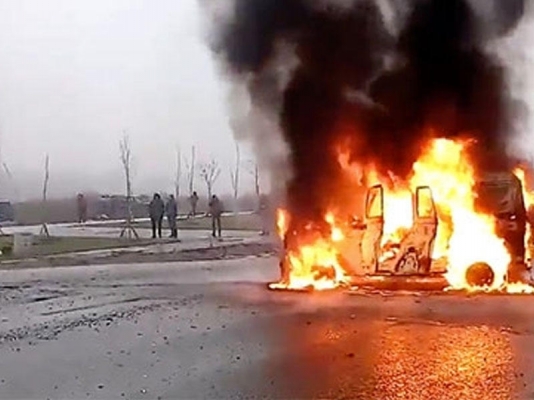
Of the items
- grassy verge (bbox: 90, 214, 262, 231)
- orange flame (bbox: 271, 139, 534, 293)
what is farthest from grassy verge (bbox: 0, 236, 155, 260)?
orange flame (bbox: 271, 139, 534, 293)

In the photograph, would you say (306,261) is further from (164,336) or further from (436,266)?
(164,336)

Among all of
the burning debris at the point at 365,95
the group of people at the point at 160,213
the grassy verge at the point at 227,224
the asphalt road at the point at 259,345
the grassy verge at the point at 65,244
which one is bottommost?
the asphalt road at the point at 259,345

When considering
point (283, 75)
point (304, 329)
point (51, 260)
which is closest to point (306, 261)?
point (283, 75)

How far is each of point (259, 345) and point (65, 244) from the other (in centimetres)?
2293

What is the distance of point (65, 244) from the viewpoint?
3250cm

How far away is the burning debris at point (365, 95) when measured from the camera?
59.9 feet

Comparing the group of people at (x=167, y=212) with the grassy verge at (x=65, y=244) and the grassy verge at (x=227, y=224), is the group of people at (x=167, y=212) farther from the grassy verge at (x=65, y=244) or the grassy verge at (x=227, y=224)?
the grassy verge at (x=227, y=224)

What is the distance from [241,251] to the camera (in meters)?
30.0

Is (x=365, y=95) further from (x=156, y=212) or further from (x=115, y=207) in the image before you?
(x=115, y=207)

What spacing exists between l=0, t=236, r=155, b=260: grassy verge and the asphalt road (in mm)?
11955

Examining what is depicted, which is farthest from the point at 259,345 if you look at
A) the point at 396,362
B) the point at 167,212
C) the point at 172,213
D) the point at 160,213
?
the point at 167,212

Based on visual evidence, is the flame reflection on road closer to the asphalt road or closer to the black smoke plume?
the asphalt road

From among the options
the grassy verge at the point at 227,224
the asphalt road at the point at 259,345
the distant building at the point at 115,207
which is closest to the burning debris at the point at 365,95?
the asphalt road at the point at 259,345

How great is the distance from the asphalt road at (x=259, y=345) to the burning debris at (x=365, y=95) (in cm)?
265
